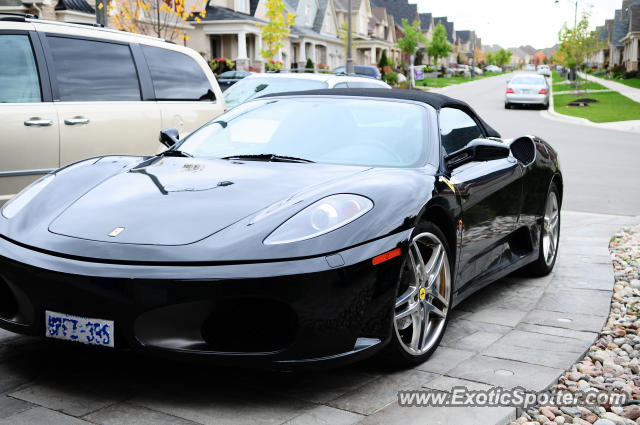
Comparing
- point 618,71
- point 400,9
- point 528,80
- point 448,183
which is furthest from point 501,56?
point 448,183

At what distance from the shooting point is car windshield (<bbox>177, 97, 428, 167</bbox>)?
420cm

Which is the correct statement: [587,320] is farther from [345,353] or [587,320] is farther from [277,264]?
[277,264]

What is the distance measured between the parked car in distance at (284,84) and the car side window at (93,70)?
157 inches

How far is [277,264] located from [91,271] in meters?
0.71

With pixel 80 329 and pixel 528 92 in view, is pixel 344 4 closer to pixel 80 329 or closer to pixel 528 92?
pixel 528 92

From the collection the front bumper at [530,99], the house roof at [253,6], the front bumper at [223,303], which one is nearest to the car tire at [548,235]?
the front bumper at [223,303]

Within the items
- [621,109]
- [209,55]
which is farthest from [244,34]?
[621,109]

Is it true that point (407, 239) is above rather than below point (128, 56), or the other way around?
below

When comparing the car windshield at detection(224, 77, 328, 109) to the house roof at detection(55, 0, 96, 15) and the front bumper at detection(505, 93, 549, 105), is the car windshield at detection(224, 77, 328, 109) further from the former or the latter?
the front bumper at detection(505, 93, 549, 105)

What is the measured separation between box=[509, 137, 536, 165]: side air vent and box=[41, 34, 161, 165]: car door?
3.06 m

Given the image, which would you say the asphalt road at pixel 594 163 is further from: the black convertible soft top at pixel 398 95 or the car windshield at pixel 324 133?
the car windshield at pixel 324 133

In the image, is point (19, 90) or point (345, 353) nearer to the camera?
point (345, 353)

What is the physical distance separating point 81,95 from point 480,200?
11.0ft

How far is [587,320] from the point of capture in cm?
467
